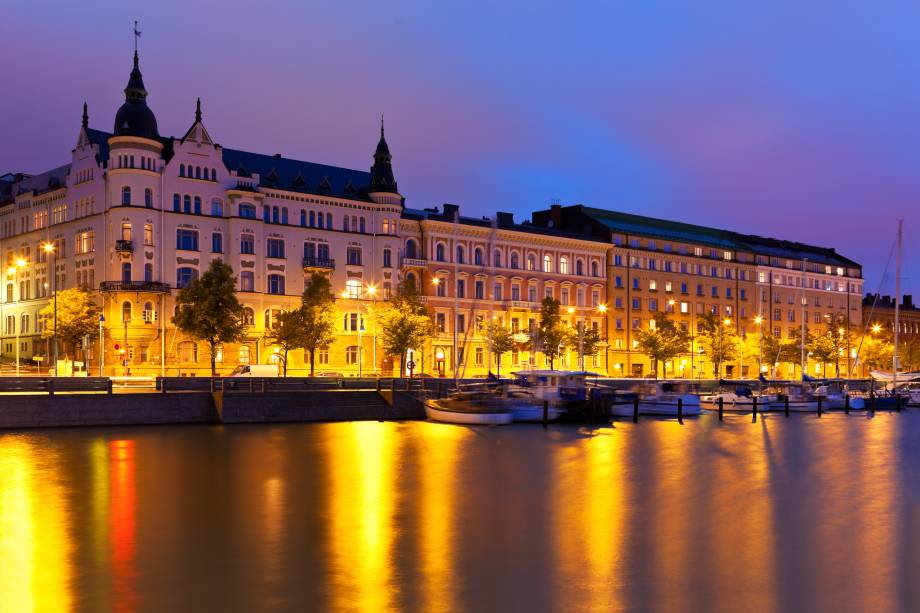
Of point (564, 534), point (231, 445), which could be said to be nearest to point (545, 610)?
point (564, 534)

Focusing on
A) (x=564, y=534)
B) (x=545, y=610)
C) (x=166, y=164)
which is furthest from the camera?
(x=166, y=164)

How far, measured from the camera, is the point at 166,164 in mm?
94938

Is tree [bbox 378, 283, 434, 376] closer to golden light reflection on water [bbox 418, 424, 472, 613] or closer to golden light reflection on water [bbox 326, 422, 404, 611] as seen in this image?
golden light reflection on water [bbox 418, 424, 472, 613]

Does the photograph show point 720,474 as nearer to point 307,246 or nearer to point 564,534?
point 564,534

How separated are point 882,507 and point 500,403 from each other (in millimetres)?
36801

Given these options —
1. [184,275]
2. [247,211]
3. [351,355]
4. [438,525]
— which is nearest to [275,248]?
[247,211]

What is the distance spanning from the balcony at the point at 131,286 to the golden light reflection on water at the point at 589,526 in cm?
5394

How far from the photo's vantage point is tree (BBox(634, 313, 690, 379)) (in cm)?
12562

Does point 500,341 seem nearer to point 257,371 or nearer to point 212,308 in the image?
point 257,371

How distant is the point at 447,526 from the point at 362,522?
2582 millimetres

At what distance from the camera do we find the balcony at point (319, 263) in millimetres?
102062

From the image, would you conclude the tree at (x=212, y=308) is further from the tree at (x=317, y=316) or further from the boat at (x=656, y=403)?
the boat at (x=656, y=403)

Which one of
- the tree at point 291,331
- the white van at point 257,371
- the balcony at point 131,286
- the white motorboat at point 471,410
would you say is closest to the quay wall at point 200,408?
the white motorboat at point 471,410

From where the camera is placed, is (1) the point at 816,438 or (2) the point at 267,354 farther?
(2) the point at 267,354
